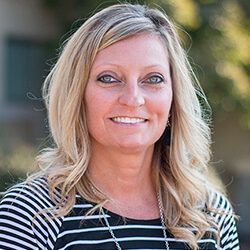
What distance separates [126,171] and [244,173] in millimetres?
9435

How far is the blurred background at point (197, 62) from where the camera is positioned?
35.8 feet

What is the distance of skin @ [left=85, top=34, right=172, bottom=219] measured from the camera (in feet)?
9.88

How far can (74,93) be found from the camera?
304 cm

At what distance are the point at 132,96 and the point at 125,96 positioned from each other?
1.0 inches

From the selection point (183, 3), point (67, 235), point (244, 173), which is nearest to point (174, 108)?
point (67, 235)

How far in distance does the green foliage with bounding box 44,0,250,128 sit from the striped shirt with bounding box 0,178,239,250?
7.58 m

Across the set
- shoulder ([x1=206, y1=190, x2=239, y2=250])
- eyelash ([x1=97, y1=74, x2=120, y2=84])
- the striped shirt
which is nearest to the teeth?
eyelash ([x1=97, y1=74, x2=120, y2=84])

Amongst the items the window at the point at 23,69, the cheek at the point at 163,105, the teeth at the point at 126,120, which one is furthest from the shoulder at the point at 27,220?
the window at the point at 23,69

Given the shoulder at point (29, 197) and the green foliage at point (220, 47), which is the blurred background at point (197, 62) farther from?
the shoulder at point (29, 197)

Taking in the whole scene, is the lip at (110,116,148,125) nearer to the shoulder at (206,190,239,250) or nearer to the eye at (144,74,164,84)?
the eye at (144,74,164,84)

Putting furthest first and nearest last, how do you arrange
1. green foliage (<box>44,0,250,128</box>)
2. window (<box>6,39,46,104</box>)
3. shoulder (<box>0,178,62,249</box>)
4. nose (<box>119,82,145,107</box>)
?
window (<box>6,39,46,104</box>) → green foliage (<box>44,0,250,128</box>) → nose (<box>119,82,145,107</box>) → shoulder (<box>0,178,62,249</box>)

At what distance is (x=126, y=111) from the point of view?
299 centimetres

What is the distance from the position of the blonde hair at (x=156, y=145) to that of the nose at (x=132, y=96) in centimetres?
15

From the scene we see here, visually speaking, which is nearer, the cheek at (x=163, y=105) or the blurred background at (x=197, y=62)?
the cheek at (x=163, y=105)
